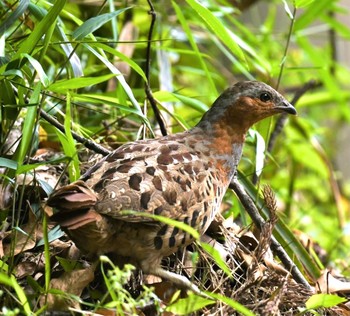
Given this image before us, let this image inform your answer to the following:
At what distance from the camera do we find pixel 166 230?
272 cm

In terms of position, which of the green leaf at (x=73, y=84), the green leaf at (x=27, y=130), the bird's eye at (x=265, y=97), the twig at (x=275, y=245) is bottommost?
the twig at (x=275, y=245)

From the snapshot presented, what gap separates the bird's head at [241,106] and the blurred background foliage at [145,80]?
0.16 meters

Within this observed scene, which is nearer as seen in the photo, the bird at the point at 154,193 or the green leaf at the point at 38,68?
the bird at the point at 154,193

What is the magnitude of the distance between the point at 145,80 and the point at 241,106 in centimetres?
42

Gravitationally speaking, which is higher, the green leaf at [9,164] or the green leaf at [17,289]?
the green leaf at [9,164]

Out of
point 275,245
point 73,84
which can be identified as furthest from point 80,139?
point 275,245

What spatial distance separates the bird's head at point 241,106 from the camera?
328 centimetres

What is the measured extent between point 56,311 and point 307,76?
4.86m

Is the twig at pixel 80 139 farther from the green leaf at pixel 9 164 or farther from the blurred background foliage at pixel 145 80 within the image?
the green leaf at pixel 9 164

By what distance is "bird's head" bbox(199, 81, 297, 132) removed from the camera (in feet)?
10.8

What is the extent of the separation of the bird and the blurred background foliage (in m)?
0.17

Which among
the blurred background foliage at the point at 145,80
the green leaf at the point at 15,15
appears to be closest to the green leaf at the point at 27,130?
the blurred background foliage at the point at 145,80

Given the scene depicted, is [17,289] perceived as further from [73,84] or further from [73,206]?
[73,84]

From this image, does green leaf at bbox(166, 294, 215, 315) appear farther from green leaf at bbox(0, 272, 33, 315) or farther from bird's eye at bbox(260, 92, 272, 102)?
bird's eye at bbox(260, 92, 272, 102)
